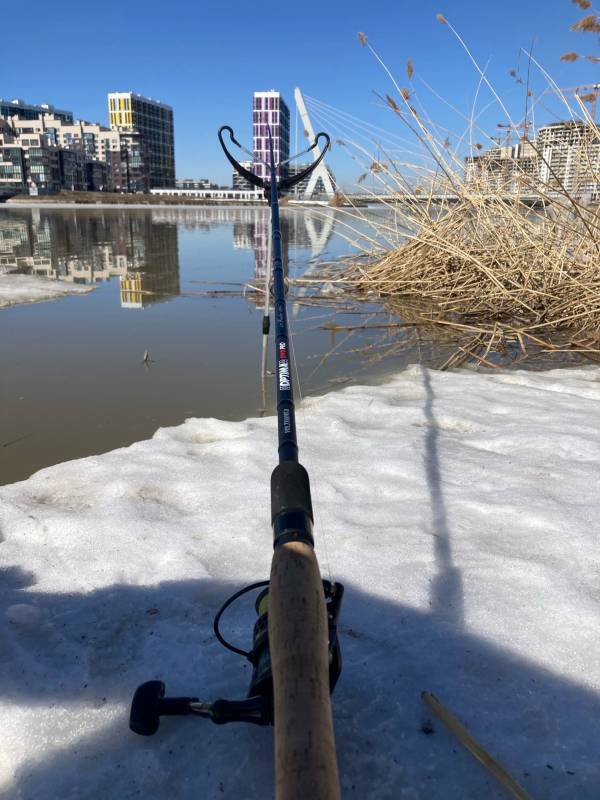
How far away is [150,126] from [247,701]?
3882 inches

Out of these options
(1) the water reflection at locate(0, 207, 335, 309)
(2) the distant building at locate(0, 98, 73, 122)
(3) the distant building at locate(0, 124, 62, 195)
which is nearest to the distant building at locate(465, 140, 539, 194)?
(1) the water reflection at locate(0, 207, 335, 309)

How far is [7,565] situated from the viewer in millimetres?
1349

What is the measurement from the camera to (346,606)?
1168mm

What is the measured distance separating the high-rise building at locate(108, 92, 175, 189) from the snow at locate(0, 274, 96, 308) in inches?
3346

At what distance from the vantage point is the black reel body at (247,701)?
28.5 inches

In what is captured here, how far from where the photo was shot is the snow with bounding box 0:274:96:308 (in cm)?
538

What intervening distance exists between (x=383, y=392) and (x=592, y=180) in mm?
2366

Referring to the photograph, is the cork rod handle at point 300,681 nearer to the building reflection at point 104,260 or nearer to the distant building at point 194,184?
the building reflection at point 104,260

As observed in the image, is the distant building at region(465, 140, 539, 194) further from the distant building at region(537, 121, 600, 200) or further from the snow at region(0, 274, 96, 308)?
the snow at region(0, 274, 96, 308)

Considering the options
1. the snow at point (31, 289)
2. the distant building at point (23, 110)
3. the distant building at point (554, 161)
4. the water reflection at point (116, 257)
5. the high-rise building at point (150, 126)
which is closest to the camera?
the distant building at point (554, 161)

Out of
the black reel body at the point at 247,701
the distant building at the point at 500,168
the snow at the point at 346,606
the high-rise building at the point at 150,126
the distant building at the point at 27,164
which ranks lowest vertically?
the snow at the point at 346,606

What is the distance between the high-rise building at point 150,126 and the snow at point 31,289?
84989 mm

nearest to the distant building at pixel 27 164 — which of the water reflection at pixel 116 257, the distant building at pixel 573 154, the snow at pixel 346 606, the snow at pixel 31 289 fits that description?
the water reflection at pixel 116 257

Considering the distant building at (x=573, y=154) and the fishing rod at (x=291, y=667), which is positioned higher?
the distant building at (x=573, y=154)
